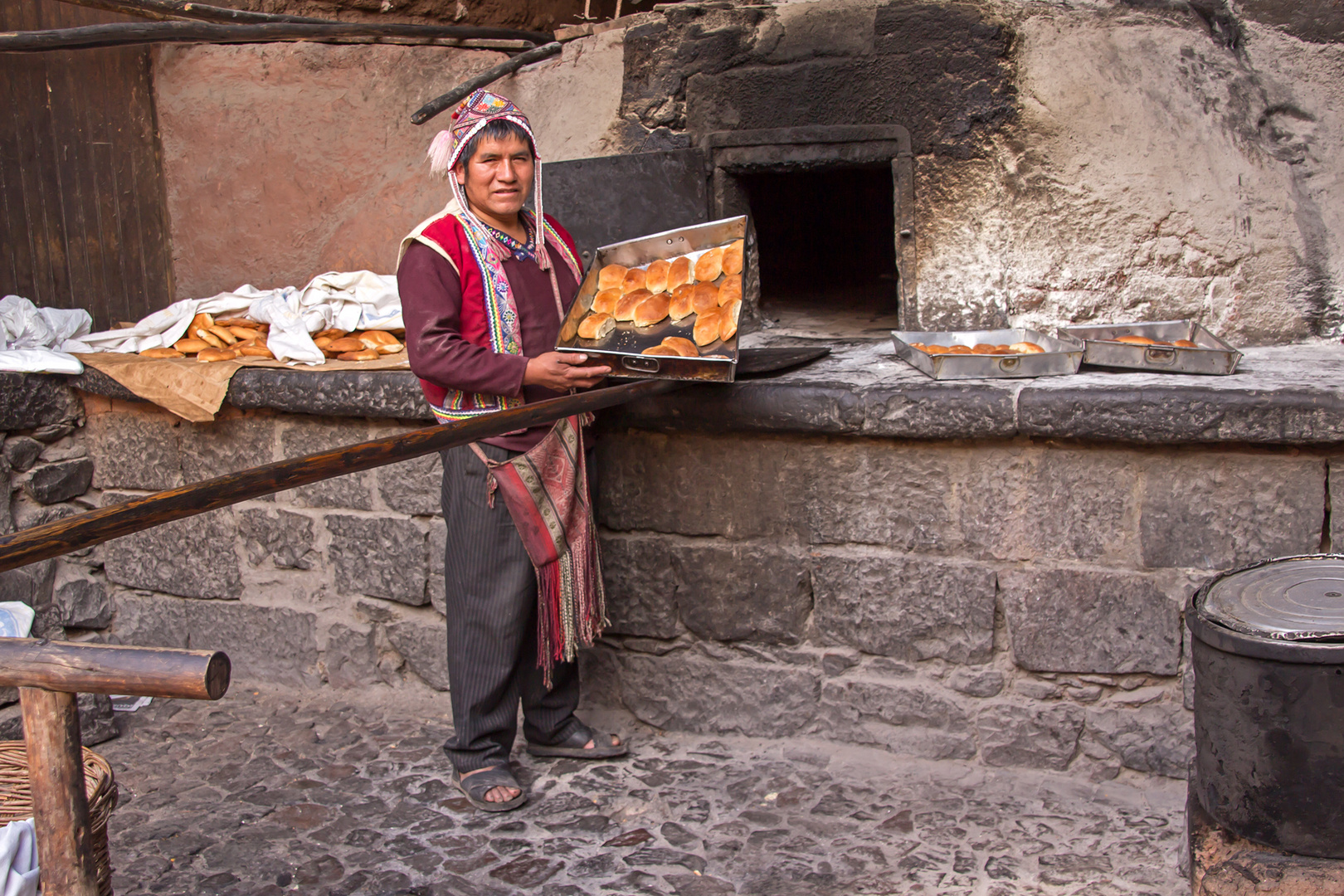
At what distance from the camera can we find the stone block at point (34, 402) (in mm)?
3678

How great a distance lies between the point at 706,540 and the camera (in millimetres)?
3215

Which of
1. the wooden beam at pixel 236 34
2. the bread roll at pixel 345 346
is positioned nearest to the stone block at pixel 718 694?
the bread roll at pixel 345 346

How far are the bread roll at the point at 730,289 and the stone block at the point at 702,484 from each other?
518 millimetres

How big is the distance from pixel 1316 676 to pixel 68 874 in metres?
2.05

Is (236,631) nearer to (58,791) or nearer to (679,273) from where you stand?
(679,273)

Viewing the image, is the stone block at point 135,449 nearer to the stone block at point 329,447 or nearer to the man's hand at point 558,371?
the stone block at point 329,447

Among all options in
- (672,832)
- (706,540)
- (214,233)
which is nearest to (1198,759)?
(672,832)

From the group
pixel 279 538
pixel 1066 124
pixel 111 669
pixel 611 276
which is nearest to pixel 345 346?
pixel 279 538

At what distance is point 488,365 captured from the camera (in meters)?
2.58

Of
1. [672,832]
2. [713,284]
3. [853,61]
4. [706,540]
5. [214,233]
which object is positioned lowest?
[672,832]

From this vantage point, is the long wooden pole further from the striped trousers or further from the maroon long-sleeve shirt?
the striped trousers

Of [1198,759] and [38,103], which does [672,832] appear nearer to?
[1198,759]

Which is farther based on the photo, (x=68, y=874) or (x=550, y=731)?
(x=550, y=731)

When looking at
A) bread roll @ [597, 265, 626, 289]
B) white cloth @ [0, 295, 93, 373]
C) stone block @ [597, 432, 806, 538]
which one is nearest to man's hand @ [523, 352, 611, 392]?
bread roll @ [597, 265, 626, 289]
